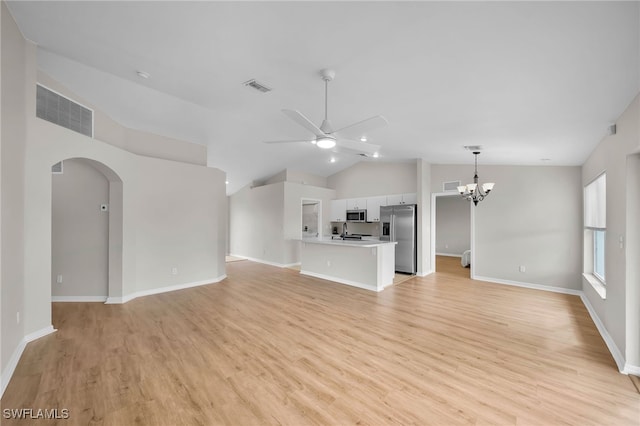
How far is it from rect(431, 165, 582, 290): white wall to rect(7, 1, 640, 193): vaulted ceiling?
3.92ft

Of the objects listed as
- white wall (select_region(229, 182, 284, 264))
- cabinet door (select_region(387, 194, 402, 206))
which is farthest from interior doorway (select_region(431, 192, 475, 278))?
white wall (select_region(229, 182, 284, 264))

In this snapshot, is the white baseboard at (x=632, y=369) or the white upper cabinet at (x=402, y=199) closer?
the white baseboard at (x=632, y=369)

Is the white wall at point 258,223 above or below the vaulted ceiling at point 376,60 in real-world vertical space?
below

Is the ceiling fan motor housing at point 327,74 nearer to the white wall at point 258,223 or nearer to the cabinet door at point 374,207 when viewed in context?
the white wall at point 258,223

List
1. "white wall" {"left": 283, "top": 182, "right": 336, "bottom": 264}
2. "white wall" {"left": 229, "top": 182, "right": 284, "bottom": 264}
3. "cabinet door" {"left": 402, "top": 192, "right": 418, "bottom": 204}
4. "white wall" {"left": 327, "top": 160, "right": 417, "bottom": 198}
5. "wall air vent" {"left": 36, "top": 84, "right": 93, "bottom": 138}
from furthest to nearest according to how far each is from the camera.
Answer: "white wall" {"left": 229, "top": 182, "right": 284, "bottom": 264} < "white wall" {"left": 283, "top": 182, "right": 336, "bottom": 264} < "white wall" {"left": 327, "top": 160, "right": 417, "bottom": 198} < "cabinet door" {"left": 402, "top": 192, "right": 418, "bottom": 204} < "wall air vent" {"left": 36, "top": 84, "right": 93, "bottom": 138}

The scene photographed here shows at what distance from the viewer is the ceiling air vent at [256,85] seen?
9.69ft

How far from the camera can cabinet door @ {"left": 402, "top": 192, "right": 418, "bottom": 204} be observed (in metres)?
6.83

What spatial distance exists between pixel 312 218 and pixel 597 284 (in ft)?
23.5

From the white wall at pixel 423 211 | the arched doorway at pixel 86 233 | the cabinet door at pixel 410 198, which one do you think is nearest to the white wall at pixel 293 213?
the cabinet door at pixel 410 198

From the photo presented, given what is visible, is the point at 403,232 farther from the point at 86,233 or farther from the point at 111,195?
the point at 86,233

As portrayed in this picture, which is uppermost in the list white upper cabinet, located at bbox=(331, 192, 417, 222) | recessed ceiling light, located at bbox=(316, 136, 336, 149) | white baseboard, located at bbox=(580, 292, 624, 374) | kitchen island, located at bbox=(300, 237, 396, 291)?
recessed ceiling light, located at bbox=(316, 136, 336, 149)

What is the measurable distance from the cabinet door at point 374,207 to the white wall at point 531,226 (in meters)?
2.20

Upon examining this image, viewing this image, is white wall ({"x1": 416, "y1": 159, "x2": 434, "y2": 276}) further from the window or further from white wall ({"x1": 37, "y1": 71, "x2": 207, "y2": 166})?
white wall ({"x1": 37, "y1": 71, "x2": 207, "y2": 166})

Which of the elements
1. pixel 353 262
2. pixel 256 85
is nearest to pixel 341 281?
pixel 353 262
